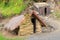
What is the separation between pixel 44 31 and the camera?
8312 mm

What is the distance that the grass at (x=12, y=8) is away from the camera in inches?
471

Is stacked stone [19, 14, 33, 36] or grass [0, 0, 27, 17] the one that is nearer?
stacked stone [19, 14, 33, 36]

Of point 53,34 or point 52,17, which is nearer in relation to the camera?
point 53,34

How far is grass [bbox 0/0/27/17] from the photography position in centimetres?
1196

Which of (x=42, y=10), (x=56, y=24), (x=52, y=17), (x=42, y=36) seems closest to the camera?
(x=42, y=36)

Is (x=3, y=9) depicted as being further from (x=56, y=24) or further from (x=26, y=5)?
(x=56, y=24)

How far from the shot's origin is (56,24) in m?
9.44

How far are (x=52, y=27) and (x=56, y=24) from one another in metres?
0.75

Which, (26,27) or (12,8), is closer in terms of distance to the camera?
(26,27)

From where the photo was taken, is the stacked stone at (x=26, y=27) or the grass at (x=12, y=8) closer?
the stacked stone at (x=26, y=27)

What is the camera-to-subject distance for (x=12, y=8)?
12820mm

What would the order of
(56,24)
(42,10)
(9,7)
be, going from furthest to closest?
1. (9,7)
2. (42,10)
3. (56,24)

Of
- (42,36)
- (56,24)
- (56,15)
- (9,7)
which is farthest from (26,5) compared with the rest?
(42,36)

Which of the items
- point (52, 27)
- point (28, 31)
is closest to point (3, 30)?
point (28, 31)
